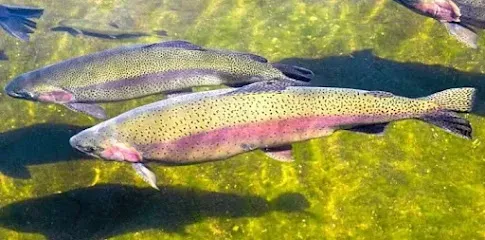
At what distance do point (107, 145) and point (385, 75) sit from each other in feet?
11.6

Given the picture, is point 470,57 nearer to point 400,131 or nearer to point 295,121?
point 400,131

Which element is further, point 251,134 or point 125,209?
point 125,209

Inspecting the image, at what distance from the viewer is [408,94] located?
5559 mm

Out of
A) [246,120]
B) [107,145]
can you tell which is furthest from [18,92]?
[246,120]

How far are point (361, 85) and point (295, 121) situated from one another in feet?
7.95

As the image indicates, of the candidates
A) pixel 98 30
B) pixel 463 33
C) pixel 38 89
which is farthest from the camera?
pixel 98 30

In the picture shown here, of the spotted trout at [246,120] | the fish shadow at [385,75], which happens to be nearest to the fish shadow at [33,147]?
the spotted trout at [246,120]

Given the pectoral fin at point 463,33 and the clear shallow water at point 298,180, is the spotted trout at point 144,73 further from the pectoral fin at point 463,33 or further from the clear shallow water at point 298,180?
the pectoral fin at point 463,33

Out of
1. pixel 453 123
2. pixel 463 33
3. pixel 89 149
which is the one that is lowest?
pixel 89 149

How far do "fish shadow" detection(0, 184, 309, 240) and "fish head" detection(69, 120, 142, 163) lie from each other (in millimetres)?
816

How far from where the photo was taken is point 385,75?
231 inches

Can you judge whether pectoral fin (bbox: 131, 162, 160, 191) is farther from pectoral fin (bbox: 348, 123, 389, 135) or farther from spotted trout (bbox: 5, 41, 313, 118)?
pectoral fin (bbox: 348, 123, 389, 135)

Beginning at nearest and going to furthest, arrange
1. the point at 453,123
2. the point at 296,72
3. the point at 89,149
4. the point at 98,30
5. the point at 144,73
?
the point at 453,123, the point at 89,149, the point at 296,72, the point at 144,73, the point at 98,30

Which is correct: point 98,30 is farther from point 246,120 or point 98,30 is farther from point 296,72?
point 246,120
